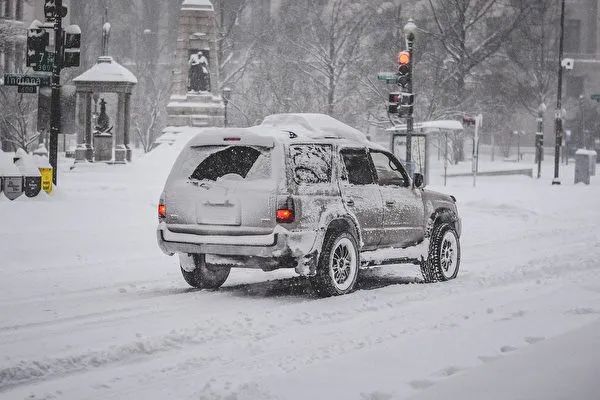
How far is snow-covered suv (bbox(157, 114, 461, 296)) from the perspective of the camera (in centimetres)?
1012

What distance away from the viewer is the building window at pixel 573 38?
8712 cm

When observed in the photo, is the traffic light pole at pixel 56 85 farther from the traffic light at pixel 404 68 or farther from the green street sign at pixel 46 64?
the traffic light at pixel 404 68

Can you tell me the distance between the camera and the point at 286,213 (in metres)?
10.1

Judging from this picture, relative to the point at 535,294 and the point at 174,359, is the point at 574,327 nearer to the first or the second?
the point at 535,294

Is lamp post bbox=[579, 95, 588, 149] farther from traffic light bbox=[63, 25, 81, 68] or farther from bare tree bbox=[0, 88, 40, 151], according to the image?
traffic light bbox=[63, 25, 81, 68]

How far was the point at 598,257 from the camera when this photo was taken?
14.5 meters

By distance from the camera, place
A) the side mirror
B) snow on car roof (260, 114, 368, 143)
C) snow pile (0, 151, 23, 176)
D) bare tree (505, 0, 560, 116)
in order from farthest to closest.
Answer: bare tree (505, 0, 560, 116)
snow pile (0, 151, 23, 176)
the side mirror
snow on car roof (260, 114, 368, 143)

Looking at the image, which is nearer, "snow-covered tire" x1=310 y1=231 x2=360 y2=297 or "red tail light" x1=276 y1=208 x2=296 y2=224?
"red tail light" x1=276 y1=208 x2=296 y2=224

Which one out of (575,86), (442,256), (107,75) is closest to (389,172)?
(442,256)

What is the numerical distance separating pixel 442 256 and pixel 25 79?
363 inches

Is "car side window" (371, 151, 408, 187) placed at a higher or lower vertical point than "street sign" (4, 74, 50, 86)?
lower

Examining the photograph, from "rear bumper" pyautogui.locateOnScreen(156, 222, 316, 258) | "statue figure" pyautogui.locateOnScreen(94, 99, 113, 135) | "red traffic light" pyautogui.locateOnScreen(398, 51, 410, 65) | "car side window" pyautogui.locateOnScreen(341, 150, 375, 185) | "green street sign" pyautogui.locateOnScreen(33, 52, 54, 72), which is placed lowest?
"rear bumper" pyautogui.locateOnScreen(156, 222, 316, 258)

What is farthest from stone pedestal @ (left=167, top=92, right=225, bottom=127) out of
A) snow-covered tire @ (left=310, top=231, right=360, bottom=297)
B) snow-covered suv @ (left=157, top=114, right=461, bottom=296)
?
snow-covered tire @ (left=310, top=231, right=360, bottom=297)

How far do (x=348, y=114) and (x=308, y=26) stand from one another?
548 centimetres
